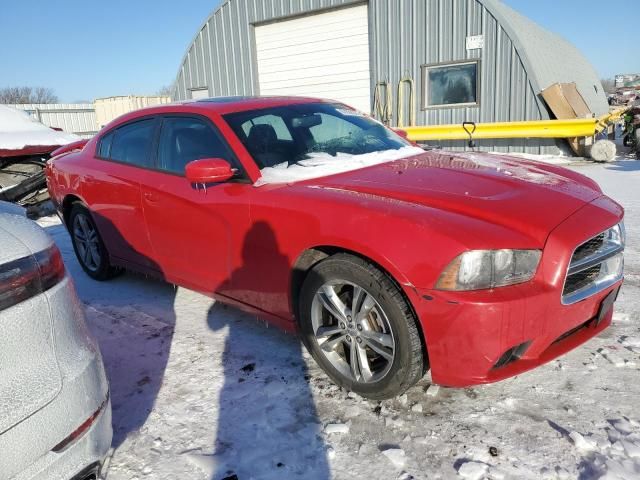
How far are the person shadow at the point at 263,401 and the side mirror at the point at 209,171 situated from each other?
373mm

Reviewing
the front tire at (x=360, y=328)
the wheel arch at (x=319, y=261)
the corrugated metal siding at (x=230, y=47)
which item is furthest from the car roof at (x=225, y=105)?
the corrugated metal siding at (x=230, y=47)

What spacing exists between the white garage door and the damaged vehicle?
7.56 m

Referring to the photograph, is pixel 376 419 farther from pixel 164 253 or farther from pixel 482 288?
pixel 164 253

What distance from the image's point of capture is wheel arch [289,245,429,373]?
2281mm

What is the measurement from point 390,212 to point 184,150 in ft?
5.95

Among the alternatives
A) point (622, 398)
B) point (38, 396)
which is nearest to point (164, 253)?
point (38, 396)

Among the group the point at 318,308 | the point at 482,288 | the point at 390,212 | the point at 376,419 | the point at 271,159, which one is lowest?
the point at 376,419

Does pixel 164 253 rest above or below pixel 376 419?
above

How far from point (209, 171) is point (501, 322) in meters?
1.79

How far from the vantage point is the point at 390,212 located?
237cm

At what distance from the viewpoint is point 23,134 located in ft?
27.4

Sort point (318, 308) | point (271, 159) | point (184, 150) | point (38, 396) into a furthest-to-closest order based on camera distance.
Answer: point (184, 150), point (271, 159), point (318, 308), point (38, 396)

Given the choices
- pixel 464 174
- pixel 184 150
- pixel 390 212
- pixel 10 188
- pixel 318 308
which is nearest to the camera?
pixel 390 212

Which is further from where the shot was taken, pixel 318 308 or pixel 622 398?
pixel 318 308
